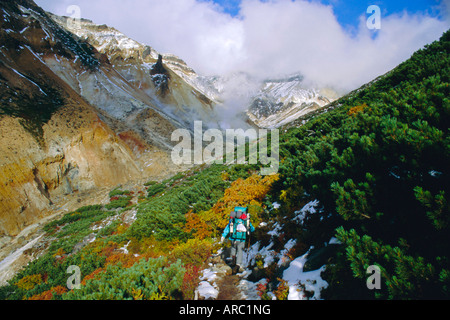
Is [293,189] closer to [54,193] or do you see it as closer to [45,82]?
[54,193]

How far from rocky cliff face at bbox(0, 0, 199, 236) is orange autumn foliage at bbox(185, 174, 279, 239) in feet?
60.2

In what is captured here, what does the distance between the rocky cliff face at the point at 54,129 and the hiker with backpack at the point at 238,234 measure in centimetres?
2077

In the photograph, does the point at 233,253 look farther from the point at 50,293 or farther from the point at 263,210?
the point at 50,293

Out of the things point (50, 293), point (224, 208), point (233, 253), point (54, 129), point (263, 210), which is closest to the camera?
point (233, 253)

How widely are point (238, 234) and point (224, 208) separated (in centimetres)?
268

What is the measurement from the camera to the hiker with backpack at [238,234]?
6246mm

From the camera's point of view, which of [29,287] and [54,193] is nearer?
[29,287]

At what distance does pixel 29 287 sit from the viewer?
8422 millimetres

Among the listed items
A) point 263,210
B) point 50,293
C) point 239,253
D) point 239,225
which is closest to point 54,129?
point 50,293

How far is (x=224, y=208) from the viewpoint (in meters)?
9.20

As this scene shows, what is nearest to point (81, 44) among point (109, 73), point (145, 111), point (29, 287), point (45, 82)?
point (109, 73)
